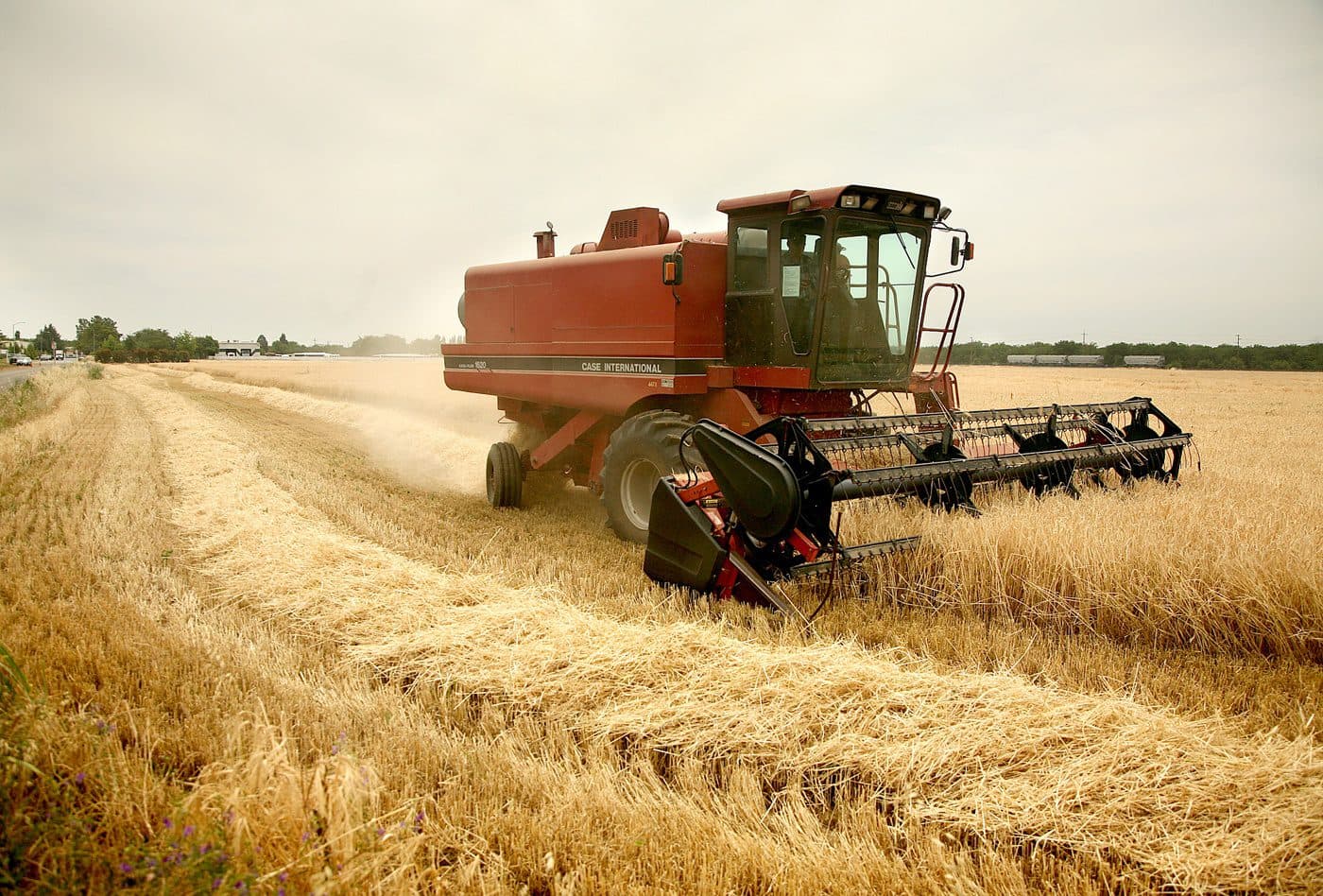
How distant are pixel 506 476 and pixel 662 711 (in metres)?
4.86

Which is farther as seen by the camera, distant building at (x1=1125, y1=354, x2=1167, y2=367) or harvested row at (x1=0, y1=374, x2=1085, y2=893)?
distant building at (x1=1125, y1=354, x2=1167, y2=367)

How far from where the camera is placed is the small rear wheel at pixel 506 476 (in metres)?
7.41

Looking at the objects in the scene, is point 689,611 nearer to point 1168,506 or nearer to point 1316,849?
point 1316,849

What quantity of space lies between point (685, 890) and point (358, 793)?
2.95 feet

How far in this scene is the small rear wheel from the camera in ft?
24.3

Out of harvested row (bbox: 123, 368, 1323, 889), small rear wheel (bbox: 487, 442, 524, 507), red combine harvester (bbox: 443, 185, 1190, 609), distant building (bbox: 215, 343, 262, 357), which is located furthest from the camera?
distant building (bbox: 215, 343, 262, 357)

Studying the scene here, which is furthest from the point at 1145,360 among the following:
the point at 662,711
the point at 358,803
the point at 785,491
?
the point at 358,803

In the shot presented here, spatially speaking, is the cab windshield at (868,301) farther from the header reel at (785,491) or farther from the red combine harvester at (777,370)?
the header reel at (785,491)

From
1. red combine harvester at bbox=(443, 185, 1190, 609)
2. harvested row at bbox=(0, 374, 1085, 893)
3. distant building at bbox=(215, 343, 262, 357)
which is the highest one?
distant building at bbox=(215, 343, 262, 357)

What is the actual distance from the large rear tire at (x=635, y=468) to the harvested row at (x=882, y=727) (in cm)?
168

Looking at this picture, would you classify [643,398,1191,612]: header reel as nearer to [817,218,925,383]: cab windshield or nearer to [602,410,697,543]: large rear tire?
[817,218,925,383]: cab windshield

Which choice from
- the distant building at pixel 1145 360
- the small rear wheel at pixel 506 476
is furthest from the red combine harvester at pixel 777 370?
the distant building at pixel 1145 360

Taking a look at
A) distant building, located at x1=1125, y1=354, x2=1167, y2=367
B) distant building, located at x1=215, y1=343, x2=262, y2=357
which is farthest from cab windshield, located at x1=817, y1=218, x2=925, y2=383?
distant building, located at x1=215, y1=343, x2=262, y2=357

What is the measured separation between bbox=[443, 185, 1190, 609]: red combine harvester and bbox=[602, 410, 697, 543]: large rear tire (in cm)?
1
